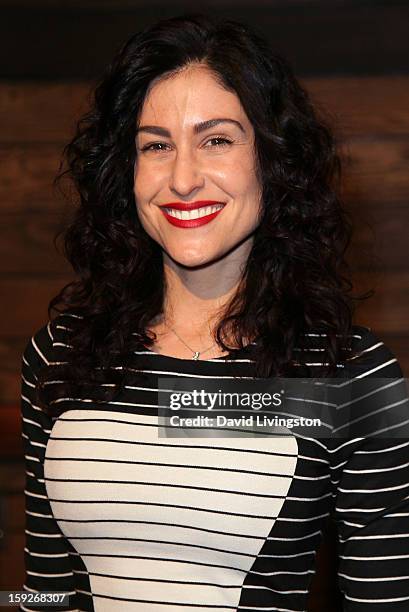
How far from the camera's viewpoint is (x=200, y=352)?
64.9 inches

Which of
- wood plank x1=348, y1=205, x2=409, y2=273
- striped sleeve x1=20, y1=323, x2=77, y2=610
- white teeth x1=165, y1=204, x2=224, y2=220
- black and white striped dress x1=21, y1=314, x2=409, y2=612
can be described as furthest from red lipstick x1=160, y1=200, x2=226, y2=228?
wood plank x1=348, y1=205, x2=409, y2=273

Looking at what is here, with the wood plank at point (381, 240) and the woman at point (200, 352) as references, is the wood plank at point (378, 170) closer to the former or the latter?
the wood plank at point (381, 240)

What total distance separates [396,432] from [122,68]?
0.73 metres

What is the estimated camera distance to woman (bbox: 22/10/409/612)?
1.52 m

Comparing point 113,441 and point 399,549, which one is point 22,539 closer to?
point 113,441

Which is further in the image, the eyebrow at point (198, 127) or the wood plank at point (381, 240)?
the wood plank at point (381, 240)

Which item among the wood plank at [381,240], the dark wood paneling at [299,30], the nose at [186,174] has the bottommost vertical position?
the nose at [186,174]

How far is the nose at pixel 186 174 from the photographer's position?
5.10 ft

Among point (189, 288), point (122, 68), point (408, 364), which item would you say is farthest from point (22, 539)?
point (122, 68)

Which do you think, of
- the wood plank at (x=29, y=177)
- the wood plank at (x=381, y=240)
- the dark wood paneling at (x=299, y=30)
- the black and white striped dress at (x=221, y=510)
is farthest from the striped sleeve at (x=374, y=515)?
the wood plank at (x=29, y=177)

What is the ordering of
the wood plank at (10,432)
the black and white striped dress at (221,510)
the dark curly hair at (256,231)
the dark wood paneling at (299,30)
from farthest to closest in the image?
the wood plank at (10,432) < the dark wood paneling at (299,30) < the dark curly hair at (256,231) < the black and white striped dress at (221,510)

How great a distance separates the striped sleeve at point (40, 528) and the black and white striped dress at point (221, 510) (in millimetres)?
82

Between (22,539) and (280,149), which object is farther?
(22,539)

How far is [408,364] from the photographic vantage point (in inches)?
99.5
